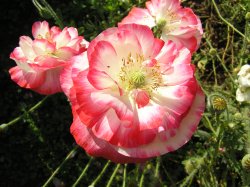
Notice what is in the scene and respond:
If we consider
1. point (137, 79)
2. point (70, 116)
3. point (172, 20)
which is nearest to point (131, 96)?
point (137, 79)

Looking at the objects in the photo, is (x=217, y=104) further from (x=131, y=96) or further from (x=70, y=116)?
(x=70, y=116)

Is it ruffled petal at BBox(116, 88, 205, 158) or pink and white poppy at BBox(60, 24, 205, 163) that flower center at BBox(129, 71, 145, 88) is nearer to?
pink and white poppy at BBox(60, 24, 205, 163)

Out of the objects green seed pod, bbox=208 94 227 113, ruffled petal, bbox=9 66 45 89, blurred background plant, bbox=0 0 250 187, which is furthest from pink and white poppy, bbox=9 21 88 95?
blurred background plant, bbox=0 0 250 187

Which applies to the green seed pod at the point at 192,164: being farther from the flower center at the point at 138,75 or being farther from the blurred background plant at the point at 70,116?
the flower center at the point at 138,75

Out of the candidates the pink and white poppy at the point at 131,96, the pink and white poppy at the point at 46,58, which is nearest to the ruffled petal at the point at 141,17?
the pink and white poppy at the point at 46,58

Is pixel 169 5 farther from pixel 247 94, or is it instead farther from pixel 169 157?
pixel 169 157
